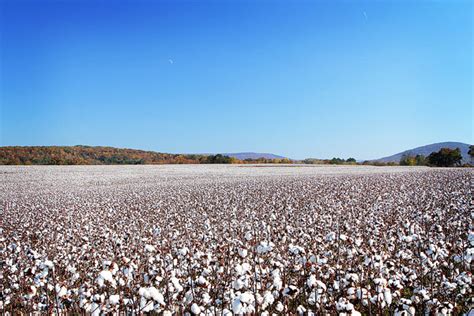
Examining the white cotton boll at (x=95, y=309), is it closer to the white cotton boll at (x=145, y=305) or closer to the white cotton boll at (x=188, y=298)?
the white cotton boll at (x=145, y=305)

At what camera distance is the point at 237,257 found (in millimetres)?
7652

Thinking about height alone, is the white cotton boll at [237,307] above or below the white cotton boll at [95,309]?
above

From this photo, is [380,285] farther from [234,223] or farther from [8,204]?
[8,204]

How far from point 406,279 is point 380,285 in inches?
33.6

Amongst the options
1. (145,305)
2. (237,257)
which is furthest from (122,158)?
(145,305)

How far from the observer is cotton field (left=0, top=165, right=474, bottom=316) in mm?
4340

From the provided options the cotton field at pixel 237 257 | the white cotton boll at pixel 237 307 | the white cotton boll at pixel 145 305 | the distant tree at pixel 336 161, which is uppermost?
the distant tree at pixel 336 161

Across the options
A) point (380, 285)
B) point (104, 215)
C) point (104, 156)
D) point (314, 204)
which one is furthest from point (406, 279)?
point (104, 156)

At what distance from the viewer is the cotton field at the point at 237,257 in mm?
4340

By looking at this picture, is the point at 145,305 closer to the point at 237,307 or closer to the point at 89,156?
the point at 237,307

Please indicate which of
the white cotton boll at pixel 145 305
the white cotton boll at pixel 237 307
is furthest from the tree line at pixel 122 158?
the white cotton boll at pixel 237 307

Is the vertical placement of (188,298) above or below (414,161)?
below

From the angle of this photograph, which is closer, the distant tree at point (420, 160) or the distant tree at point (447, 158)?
the distant tree at point (447, 158)

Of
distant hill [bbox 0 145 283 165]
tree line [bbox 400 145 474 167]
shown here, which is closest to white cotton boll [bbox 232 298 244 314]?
distant hill [bbox 0 145 283 165]
